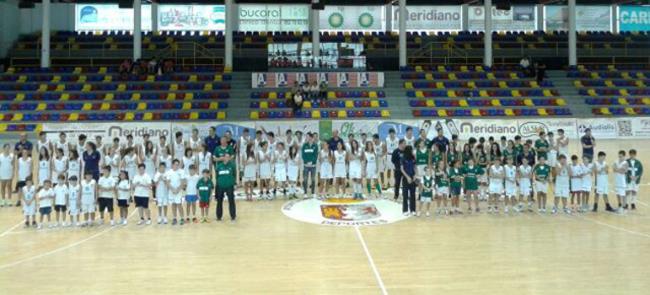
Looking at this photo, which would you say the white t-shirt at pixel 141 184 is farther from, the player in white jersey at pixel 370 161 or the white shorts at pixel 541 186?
the white shorts at pixel 541 186

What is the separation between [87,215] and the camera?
12.0m

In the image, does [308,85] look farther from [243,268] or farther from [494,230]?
[243,268]

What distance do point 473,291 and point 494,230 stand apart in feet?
14.1

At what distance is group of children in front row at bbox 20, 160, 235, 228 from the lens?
11.7 metres

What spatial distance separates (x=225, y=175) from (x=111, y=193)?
2.38 meters

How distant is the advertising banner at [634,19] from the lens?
3919 centimetres

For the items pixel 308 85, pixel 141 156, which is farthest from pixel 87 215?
pixel 308 85

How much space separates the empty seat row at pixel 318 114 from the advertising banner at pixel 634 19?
918 inches

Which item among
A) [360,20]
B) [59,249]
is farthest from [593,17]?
[59,249]

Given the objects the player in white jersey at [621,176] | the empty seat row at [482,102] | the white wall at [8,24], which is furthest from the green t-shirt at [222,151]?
the white wall at [8,24]

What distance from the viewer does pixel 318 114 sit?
2536 cm

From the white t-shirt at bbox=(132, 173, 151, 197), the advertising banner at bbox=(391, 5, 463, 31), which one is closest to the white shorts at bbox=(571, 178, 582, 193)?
the white t-shirt at bbox=(132, 173, 151, 197)

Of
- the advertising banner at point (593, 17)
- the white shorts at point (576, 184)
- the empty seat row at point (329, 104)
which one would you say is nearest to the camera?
the white shorts at point (576, 184)

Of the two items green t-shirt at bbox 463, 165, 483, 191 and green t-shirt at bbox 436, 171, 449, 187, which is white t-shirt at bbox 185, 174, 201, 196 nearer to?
green t-shirt at bbox 436, 171, 449, 187
